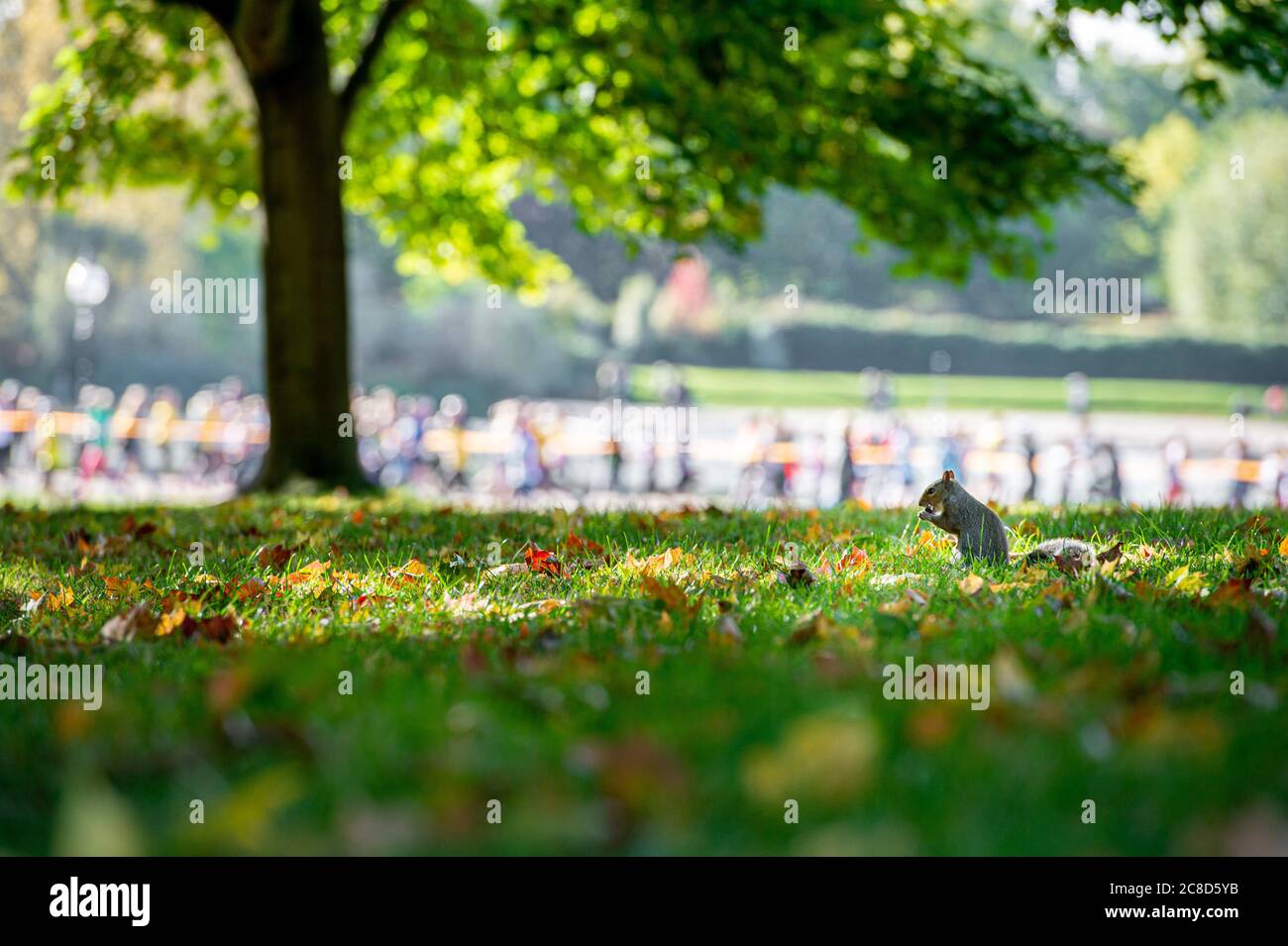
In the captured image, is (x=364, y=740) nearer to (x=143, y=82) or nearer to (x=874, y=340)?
(x=143, y=82)

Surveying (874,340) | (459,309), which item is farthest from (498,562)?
(874,340)

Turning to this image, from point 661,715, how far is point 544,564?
6.97 ft

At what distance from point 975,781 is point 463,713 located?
1.01m

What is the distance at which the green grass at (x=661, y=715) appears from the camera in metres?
1.99

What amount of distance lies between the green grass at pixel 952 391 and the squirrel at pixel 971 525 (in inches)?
1819

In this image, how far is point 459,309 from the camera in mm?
46969

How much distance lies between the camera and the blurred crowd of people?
19.0 meters

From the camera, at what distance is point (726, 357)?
62.3 m

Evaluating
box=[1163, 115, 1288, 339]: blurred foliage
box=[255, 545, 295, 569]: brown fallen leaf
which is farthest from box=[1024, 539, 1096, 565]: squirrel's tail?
box=[1163, 115, 1288, 339]: blurred foliage

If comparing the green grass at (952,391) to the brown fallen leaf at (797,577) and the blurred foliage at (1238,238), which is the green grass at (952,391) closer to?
the blurred foliage at (1238,238)

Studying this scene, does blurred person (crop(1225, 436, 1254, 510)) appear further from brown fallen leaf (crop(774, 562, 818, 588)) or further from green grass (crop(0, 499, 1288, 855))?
brown fallen leaf (crop(774, 562, 818, 588))

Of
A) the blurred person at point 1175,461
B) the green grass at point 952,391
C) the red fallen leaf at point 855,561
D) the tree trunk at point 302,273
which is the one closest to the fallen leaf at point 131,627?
the red fallen leaf at point 855,561

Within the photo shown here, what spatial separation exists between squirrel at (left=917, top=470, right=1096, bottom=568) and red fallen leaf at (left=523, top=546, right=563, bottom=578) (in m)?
1.38
